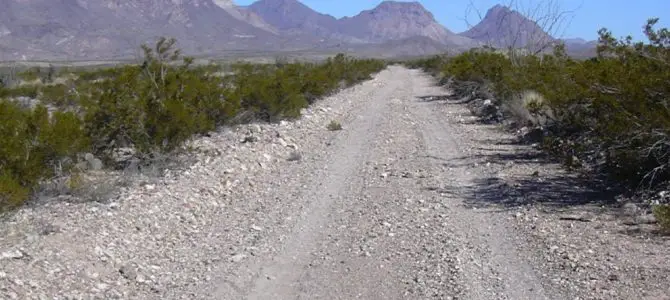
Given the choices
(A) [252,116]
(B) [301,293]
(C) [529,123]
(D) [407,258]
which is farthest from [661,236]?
(A) [252,116]

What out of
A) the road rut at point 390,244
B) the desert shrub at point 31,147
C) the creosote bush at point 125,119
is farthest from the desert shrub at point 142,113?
the road rut at point 390,244

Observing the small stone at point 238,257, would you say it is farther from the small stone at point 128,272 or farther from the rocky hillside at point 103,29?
the rocky hillside at point 103,29

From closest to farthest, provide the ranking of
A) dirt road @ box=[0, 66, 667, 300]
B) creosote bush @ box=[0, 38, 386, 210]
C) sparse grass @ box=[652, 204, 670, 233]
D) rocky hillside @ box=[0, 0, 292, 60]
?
dirt road @ box=[0, 66, 667, 300] → sparse grass @ box=[652, 204, 670, 233] → creosote bush @ box=[0, 38, 386, 210] → rocky hillside @ box=[0, 0, 292, 60]

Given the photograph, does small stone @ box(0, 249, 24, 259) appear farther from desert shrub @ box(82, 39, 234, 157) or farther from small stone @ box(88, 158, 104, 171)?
desert shrub @ box(82, 39, 234, 157)

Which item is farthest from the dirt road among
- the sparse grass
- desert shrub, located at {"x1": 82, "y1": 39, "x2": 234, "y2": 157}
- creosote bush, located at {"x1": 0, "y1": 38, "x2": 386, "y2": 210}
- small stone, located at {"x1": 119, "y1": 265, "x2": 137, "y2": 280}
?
the sparse grass

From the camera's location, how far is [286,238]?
Answer: 8.41m

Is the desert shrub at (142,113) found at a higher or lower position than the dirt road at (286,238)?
higher

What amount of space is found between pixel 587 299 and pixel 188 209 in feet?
17.2

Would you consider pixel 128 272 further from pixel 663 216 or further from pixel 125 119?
pixel 125 119

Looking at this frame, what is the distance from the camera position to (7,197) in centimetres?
836

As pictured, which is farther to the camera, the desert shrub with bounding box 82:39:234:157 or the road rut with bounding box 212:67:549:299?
the desert shrub with bounding box 82:39:234:157

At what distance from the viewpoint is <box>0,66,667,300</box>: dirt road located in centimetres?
672

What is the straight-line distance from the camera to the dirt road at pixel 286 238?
6.72m

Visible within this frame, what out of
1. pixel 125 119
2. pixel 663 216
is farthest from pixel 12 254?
pixel 663 216
